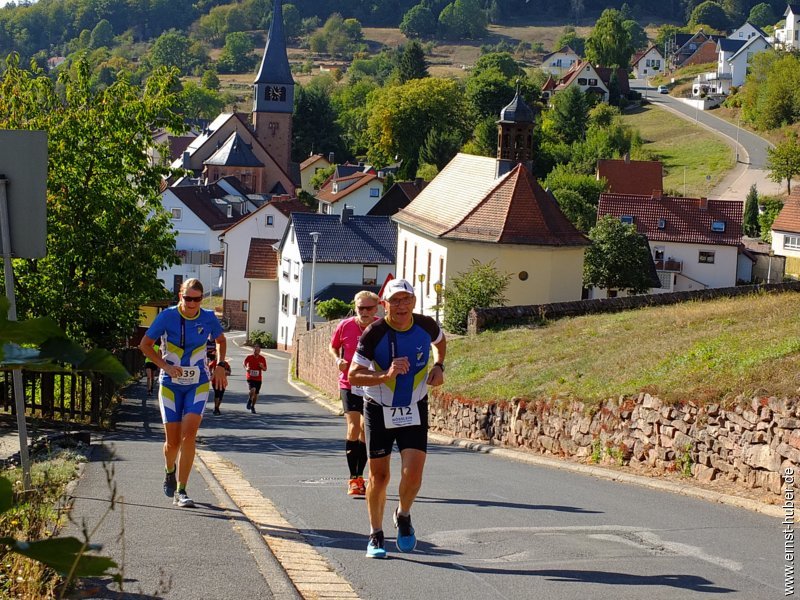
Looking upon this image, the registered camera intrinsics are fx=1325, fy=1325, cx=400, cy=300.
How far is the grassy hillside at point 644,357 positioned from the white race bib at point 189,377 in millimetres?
5736

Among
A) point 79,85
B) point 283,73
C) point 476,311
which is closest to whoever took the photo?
point 79,85

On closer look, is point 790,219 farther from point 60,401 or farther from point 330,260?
point 60,401

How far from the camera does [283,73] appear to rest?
5315 inches

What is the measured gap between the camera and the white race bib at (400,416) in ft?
27.0

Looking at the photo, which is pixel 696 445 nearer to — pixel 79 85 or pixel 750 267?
pixel 79 85

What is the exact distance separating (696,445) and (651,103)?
139928 millimetres

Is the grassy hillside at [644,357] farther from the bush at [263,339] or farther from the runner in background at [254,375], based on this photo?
the bush at [263,339]

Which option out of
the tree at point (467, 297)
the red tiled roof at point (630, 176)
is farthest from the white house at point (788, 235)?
the tree at point (467, 297)

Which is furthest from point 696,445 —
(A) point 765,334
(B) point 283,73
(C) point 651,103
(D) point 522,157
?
(C) point 651,103

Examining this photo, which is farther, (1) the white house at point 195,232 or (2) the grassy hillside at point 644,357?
(1) the white house at point 195,232

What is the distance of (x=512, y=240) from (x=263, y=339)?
2331cm

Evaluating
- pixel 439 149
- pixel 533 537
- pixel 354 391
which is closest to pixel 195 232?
pixel 439 149

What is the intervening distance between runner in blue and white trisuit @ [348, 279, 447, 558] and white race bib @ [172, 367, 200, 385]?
86.9 inches

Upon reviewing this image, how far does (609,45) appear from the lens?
554 feet
